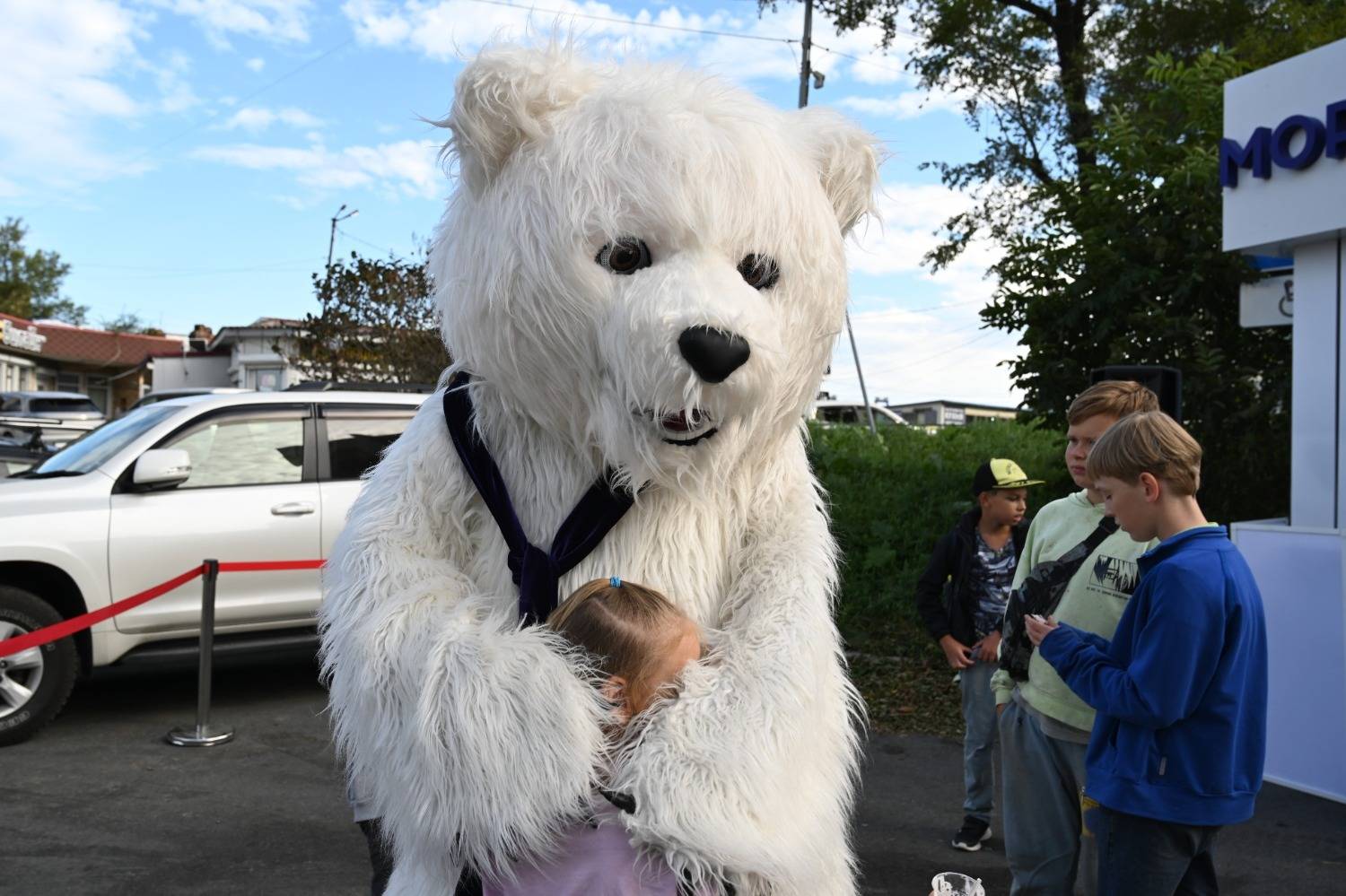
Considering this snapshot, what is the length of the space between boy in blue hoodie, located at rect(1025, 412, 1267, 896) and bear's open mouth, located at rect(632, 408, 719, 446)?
122cm

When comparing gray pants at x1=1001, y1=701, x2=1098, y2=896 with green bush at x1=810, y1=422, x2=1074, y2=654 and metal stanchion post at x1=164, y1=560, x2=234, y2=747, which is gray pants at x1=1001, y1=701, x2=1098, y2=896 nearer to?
green bush at x1=810, y1=422, x2=1074, y2=654

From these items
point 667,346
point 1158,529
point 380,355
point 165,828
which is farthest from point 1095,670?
point 380,355

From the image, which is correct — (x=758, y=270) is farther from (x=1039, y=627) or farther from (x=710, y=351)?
(x=1039, y=627)

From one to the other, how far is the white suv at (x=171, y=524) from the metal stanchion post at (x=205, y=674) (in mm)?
392

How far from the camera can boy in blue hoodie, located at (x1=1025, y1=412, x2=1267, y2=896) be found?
2301 mm

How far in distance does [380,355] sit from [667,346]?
49.7 ft

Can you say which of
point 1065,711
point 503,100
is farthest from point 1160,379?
point 503,100

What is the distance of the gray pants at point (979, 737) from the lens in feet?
14.4

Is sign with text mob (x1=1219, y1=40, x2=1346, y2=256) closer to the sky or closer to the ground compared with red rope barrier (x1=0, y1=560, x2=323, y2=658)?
closer to the sky

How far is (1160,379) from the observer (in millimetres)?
3488

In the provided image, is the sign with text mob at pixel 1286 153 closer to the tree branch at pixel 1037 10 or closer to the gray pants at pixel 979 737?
the gray pants at pixel 979 737

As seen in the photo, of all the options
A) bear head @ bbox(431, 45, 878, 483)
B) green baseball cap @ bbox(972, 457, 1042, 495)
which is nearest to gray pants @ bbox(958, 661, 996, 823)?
green baseball cap @ bbox(972, 457, 1042, 495)

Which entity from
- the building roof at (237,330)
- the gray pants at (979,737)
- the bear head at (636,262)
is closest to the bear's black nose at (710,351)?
the bear head at (636,262)

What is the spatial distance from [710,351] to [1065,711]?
73.3 inches
